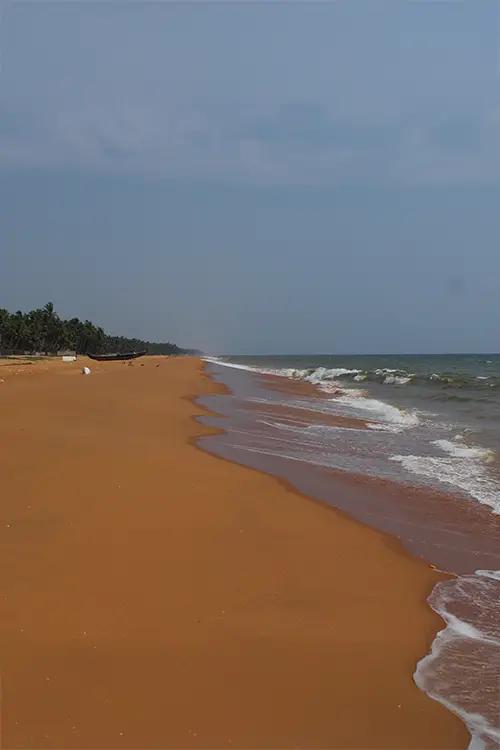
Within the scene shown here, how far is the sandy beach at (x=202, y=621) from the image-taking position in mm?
3182

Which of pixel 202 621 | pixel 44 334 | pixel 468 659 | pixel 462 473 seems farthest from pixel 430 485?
pixel 44 334

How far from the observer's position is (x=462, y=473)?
33.6 feet

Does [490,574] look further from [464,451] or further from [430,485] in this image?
[464,451]

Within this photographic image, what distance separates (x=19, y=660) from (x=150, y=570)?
1639 mm

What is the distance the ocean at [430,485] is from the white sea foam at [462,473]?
0.7 inches

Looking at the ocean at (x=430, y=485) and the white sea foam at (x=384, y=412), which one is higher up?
the white sea foam at (x=384, y=412)

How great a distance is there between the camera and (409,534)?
694cm

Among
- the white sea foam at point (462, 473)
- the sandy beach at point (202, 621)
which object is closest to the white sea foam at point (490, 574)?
the sandy beach at point (202, 621)

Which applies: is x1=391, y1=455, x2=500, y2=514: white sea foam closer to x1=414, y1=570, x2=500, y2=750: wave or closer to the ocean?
the ocean

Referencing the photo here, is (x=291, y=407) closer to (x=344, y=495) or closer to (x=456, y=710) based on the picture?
(x=344, y=495)

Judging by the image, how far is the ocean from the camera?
3920 mm

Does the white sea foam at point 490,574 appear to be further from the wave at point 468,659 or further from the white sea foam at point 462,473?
the white sea foam at point 462,473

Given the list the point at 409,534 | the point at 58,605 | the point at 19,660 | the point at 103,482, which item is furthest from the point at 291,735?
the point at 103,482

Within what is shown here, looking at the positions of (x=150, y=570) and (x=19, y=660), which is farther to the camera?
(x=150, y=570)
